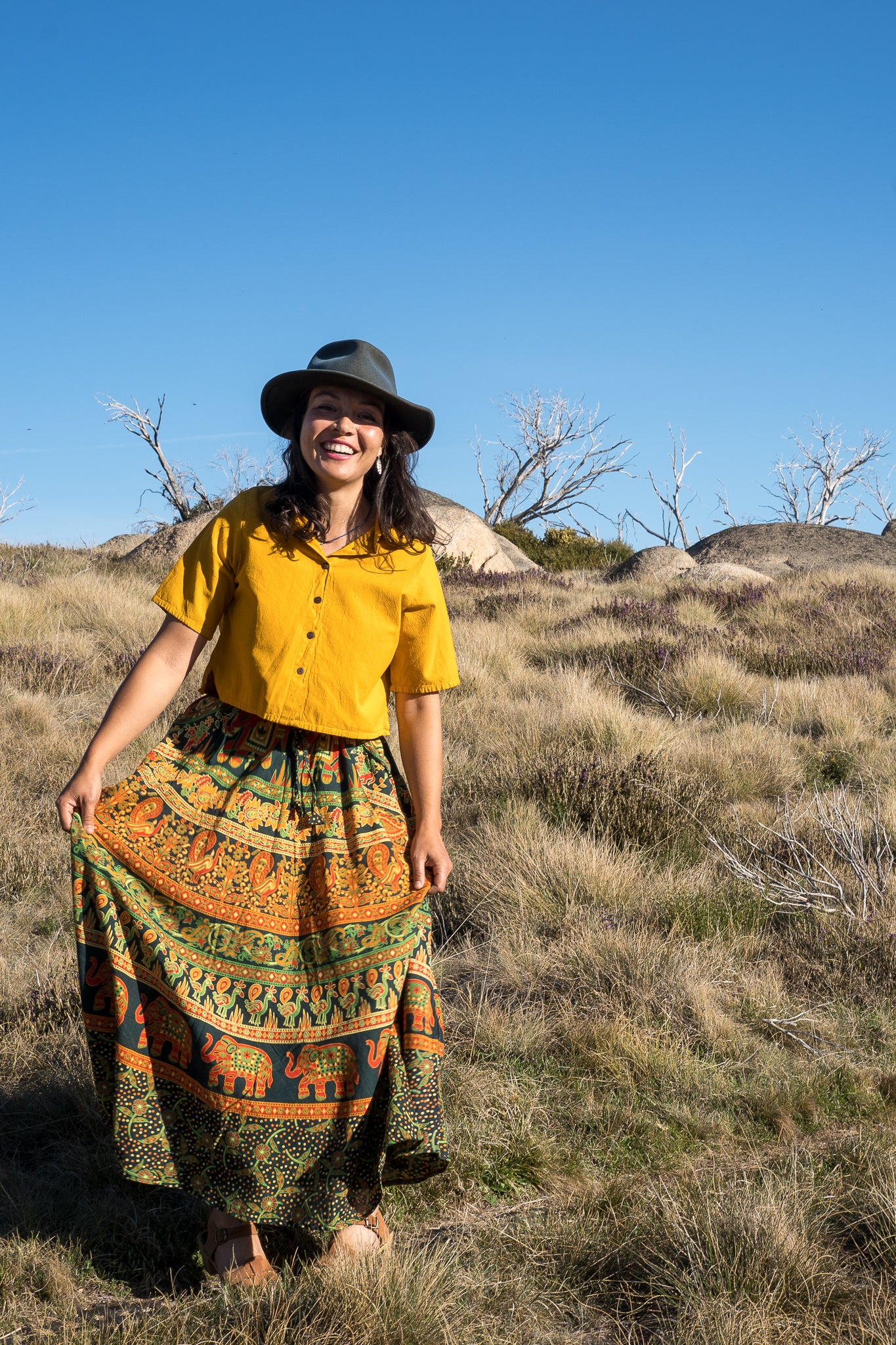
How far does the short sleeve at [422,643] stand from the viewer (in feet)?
8.02

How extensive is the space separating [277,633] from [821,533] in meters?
17.0

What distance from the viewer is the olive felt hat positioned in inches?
92.8

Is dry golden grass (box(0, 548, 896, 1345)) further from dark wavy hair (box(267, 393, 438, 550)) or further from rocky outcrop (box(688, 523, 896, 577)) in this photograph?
rocky outcrop (box(688, 523, 896, 577))

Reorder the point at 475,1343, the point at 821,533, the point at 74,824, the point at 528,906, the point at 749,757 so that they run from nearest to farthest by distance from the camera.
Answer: the point at 475,1343 → the point at 74,824 → the point at 528,906 → the point at 749,757 → the point at 821,533

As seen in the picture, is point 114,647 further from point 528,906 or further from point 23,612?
point 528,906

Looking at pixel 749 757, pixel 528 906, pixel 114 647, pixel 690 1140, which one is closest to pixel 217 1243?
pixel 690 1140

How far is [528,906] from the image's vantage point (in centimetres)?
397

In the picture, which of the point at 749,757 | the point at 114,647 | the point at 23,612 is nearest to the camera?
the point at 749,757

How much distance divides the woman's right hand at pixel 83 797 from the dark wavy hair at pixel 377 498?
67 centimetres

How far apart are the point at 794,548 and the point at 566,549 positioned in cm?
392

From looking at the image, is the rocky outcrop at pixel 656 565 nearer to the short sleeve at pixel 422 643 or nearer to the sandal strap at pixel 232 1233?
the short sleeve at pixel 422 643

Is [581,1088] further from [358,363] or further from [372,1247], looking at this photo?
[358,363]

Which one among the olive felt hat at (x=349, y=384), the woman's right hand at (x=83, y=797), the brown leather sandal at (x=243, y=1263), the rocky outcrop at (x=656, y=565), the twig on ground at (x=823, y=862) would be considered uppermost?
the rocky outcrop at (x=656, y=565)

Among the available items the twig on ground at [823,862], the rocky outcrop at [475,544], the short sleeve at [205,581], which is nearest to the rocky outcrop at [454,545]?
the rocky outcrop at [475,544]
